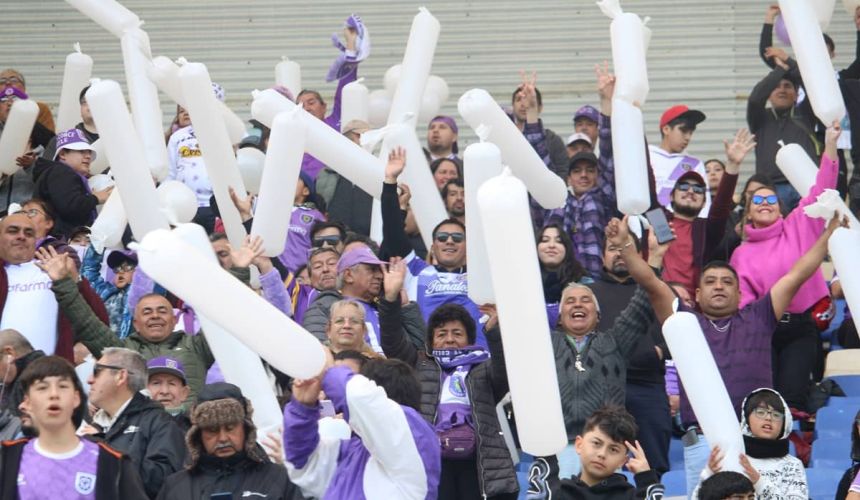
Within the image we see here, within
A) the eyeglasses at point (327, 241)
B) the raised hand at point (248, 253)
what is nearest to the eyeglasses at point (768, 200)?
the eyeglasses at point (327, 241)

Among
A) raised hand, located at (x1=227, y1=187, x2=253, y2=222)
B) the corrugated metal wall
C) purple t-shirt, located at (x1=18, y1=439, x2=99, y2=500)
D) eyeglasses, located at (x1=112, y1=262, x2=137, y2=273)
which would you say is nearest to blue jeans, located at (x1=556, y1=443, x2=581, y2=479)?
raised hand, located at (x1=227, y1=187, x2=253, y2=222)

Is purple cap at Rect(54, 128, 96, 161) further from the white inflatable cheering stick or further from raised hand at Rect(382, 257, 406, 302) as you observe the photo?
the white inflatable cheering stick

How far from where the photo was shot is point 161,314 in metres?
8.62

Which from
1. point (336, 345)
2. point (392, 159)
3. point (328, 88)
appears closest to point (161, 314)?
point (336, 345)

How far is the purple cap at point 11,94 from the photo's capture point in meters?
12.6

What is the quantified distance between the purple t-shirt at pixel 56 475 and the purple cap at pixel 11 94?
6777 millimetres

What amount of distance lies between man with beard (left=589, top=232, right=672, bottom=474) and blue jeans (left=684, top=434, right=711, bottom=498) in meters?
0.84

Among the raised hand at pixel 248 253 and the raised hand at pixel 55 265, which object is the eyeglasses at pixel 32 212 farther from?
the raised hand at pixel 248 253

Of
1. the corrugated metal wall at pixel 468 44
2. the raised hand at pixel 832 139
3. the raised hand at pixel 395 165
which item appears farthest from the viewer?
the corrugated metal wall at pixel 468 44

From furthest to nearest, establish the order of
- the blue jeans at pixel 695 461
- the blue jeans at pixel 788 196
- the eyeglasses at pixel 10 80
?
the eyeglasses at pixel 10 80, the blue jeans at pixel 788 196, the blue jeans at pixel 695 461

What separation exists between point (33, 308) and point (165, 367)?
1.36 m

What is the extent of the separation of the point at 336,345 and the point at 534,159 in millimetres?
1885

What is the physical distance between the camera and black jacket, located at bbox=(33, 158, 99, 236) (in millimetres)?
11094

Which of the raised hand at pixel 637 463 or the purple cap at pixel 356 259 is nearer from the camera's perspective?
the raised hand at pixel 637 463
